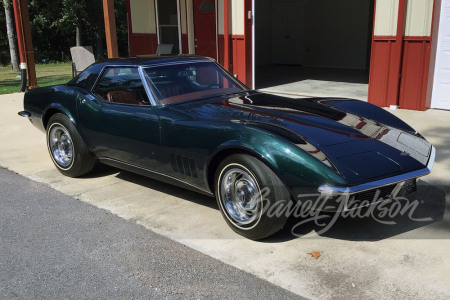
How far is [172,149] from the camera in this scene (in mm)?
4312

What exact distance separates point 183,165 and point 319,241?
138cm

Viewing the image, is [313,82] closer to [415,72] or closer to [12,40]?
[415,72]

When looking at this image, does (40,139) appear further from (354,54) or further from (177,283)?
(354,54)

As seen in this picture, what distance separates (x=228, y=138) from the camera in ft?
12.5

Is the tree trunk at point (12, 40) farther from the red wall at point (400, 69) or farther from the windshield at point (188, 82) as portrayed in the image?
the windshield at point (188, 82)

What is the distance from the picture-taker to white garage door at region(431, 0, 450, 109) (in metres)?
7.96

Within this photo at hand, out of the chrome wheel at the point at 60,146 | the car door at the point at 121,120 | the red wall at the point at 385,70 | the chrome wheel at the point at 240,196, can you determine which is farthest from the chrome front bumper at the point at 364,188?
the red wall at the point at 385,70

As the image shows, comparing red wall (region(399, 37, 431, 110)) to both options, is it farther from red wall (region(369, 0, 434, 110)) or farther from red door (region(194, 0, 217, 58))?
red door (region(194, 0, 217, 58))

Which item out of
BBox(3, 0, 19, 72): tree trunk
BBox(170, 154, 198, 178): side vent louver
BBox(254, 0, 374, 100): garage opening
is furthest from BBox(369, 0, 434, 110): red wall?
BBox(3, 0, 19, 72): tree trunk

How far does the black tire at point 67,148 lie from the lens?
5379mm

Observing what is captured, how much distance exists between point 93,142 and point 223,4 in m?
6.90

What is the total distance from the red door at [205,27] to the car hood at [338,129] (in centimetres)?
732

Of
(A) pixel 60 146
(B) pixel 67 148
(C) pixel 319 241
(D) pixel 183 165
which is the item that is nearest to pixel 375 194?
(C) pixel 319 241

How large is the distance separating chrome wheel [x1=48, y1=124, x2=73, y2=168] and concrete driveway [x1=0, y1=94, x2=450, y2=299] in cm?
22
